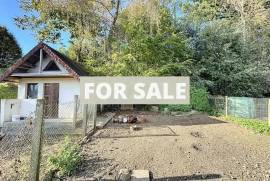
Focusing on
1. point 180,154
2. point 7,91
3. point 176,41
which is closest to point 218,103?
point 176,41

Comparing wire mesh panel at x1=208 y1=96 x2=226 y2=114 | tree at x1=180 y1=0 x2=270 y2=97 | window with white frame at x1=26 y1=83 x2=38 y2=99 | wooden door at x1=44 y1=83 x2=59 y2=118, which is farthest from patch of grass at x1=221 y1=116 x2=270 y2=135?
window with white frame at x1=26 y1=83 x2=38 y2=99

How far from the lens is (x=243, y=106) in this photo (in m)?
16.6

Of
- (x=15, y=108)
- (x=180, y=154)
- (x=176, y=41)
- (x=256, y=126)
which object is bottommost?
(x=180, y=154)

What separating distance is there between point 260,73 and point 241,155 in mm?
13958

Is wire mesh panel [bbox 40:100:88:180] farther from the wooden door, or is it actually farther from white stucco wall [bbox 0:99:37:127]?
white stucco wall [bbox 0:99:37:127]

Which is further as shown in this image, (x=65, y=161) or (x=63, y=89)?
(x=63, y=89)

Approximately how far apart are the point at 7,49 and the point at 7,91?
32.2ft

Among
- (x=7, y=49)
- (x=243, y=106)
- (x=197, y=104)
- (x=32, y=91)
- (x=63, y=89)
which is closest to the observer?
(x=243, y=106)

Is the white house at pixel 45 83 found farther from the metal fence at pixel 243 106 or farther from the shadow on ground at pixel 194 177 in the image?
the shadow on ground at pixel 194 177

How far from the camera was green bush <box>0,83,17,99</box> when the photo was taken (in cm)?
2130

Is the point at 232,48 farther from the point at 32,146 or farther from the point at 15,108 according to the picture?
the point at 32,146

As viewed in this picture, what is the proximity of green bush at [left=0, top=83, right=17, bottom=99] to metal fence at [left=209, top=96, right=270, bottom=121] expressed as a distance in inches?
554

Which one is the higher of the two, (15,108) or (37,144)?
(15,108)

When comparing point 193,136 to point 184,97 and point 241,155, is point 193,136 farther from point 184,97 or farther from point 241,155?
point 184,97
